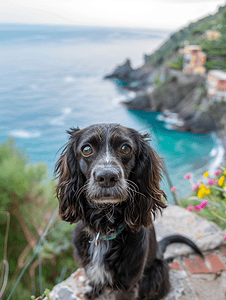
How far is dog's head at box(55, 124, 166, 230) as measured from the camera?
4.32 feet

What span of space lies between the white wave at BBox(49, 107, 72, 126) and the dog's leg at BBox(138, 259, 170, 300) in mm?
30921

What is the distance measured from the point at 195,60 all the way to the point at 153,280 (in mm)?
35104

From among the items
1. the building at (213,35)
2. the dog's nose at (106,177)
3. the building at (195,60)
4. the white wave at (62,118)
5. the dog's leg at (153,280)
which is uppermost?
the building at (213,35)

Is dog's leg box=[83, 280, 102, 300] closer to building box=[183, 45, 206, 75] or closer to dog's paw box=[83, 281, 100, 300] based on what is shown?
dog's paw box=[83, 281, 100, 300]

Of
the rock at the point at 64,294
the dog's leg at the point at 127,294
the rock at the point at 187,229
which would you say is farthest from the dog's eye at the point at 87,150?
the rock at the point at 187,229

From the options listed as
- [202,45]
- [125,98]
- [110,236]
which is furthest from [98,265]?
[125,98]

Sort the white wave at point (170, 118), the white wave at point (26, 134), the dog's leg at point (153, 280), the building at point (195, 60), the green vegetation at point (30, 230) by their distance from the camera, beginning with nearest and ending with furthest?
the dog's leg at point (153, 280), the green vegetation at point (30, 230), the white wave at point (26, 134), the building at point (195, 60), the white wave at point (170, 118)

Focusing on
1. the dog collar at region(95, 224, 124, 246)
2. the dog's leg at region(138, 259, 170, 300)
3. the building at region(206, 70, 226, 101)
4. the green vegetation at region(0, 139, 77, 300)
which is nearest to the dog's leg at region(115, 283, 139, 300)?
the dog's leg at region(138, 259, 170, 300)

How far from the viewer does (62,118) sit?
32844 mm

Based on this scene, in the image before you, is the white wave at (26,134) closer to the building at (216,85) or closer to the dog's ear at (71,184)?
the building at (216,85)

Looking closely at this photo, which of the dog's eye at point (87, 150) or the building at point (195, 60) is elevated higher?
the building at point (195, 60)

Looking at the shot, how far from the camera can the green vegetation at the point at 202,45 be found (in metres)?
32.6

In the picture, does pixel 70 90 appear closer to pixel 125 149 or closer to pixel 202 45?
pixel 202 45

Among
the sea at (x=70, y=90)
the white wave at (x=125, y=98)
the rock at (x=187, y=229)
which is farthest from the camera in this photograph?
the white wave at (x=125, y=98)
